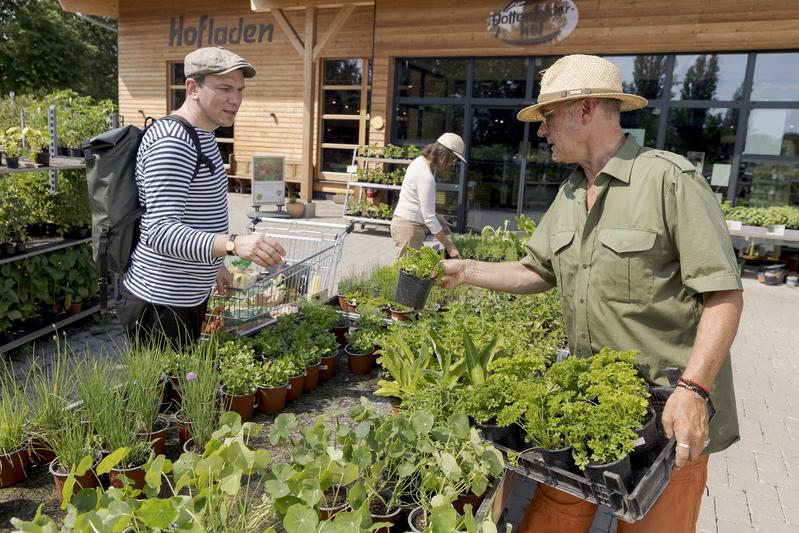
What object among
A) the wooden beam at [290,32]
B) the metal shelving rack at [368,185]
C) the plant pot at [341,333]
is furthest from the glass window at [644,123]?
the plant pot at [341,333]

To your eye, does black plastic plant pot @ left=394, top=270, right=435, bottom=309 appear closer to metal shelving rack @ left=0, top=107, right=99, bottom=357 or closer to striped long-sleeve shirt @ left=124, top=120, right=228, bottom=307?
striped long-sleeve shirt @ left=124, top=120, right=228, bottom=307

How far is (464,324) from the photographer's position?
3.17m

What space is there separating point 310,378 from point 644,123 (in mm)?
9438

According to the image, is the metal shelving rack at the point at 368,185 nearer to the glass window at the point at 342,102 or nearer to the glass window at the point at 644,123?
the glass window at the point at 342,102

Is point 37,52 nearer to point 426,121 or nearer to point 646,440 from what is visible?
point 426,121

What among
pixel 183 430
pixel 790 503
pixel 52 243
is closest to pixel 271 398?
pixel 183 430

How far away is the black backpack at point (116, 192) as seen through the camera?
266cm

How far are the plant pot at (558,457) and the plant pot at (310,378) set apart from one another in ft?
4.87

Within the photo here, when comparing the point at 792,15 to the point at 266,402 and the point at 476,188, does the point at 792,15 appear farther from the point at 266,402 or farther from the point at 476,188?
the point at 266,402

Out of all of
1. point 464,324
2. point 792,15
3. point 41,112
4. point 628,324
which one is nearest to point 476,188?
point 792,15

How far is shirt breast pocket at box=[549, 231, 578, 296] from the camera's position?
2309mm

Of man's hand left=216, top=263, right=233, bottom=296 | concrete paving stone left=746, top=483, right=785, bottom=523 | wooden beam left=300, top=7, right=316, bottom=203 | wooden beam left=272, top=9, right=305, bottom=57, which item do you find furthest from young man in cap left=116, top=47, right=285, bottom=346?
wooden beam left=272, top=9, right=305, bottom=57

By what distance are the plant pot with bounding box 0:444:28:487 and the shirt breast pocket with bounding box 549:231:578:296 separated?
2084 mm

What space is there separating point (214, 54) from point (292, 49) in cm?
1358
